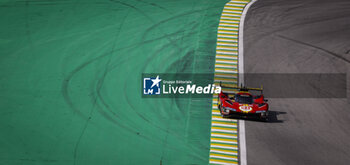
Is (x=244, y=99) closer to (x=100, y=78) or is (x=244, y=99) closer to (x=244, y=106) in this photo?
(x=244, y=106)

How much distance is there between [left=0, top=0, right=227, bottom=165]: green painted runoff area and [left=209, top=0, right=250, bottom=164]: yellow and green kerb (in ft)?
1.56

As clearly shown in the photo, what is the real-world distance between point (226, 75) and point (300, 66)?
216 inches

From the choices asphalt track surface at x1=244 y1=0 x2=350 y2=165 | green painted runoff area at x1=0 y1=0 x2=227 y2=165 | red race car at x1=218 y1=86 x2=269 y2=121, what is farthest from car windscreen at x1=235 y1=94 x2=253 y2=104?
green painted runoff area at x1=0 y1=0 x2=227 y2=165

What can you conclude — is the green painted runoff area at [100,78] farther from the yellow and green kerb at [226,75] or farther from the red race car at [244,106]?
the red race car at [244,106]

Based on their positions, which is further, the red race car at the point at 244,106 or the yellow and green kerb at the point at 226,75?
the red race car at the point at 244,106

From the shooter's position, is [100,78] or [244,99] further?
[100,78]

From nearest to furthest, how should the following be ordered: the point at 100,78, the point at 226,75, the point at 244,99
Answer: the point at 244,99
the point at 100,78
the point at 226,75

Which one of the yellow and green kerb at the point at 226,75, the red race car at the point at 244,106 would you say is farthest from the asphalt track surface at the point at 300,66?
the red race car at the point at 244,106

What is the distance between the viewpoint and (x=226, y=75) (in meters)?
22.1

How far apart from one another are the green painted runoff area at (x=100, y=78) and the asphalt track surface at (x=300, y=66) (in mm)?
3161

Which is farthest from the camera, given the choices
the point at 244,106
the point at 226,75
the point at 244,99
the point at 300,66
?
the point at 300,66

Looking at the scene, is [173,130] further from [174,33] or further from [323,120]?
[174,33]

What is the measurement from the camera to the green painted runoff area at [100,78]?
16234 mm

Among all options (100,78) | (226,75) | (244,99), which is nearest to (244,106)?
(244,99)
